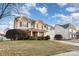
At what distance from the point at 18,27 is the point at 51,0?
1.91ft

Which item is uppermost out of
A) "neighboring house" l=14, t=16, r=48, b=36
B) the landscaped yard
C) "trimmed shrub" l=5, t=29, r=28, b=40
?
"neighboring house" l=14, t=16, r=48, b=36

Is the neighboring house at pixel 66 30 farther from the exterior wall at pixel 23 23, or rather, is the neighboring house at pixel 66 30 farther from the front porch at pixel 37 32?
the exterior wall at pixel 23 23

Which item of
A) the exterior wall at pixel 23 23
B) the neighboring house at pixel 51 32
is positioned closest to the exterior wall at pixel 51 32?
the neighboring house at pixel 51 32

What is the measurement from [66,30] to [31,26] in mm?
485

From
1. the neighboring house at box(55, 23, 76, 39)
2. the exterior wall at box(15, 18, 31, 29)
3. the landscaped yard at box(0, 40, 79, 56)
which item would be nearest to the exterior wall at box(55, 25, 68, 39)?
the neighboring house at box(55, 23, 76, 39)

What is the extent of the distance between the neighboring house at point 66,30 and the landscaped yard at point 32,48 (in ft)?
0.45

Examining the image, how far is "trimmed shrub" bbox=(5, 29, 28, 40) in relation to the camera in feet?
13.2

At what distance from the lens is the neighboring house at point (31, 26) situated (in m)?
3.99

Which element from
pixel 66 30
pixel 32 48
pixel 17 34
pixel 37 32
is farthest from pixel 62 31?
pixel 17 34

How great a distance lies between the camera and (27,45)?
13.0ft

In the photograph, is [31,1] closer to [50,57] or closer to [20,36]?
[20,36]

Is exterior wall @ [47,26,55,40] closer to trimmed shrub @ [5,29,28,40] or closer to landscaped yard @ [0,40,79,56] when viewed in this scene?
landscaped yard @ [0,40,79,56]

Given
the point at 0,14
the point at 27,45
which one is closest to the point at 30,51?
the point at 27,45

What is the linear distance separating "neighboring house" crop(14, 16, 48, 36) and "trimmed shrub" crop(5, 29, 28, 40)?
5cm
